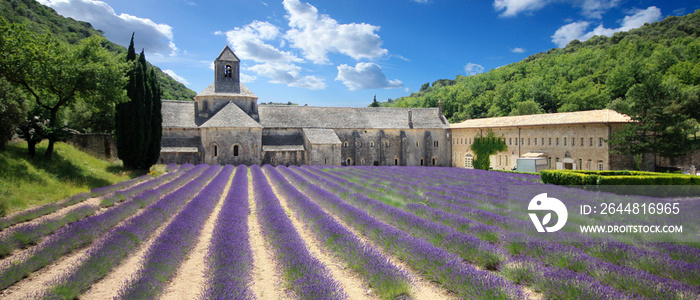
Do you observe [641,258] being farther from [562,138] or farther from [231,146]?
[231,146]

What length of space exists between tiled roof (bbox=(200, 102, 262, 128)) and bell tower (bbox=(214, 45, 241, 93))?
364 cm

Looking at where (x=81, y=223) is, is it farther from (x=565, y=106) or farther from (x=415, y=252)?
(x=565, y=106)

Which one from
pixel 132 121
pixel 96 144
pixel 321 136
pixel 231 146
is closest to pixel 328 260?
pixel 132 121

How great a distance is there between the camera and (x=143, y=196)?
13.9 meters

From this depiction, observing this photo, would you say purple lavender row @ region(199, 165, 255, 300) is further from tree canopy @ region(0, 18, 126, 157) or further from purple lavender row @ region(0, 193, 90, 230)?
tree canopy @ region(0, 18, 126, 157)

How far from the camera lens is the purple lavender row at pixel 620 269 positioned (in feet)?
16.6

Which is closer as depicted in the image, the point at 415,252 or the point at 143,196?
the point at 415,252

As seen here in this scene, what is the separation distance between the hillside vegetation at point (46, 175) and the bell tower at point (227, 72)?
21.5 metres

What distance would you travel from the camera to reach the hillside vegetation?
508 inches

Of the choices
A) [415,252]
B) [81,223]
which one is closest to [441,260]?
[415,252]

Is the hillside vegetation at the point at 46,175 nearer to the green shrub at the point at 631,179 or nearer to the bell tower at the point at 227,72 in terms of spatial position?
the bell tower at the point at 227,72

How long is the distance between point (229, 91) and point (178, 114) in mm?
6211

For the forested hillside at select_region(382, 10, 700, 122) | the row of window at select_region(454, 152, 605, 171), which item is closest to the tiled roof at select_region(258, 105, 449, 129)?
the row of window at select_region(454, 152, 605, 171)

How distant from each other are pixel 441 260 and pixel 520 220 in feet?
15.2
